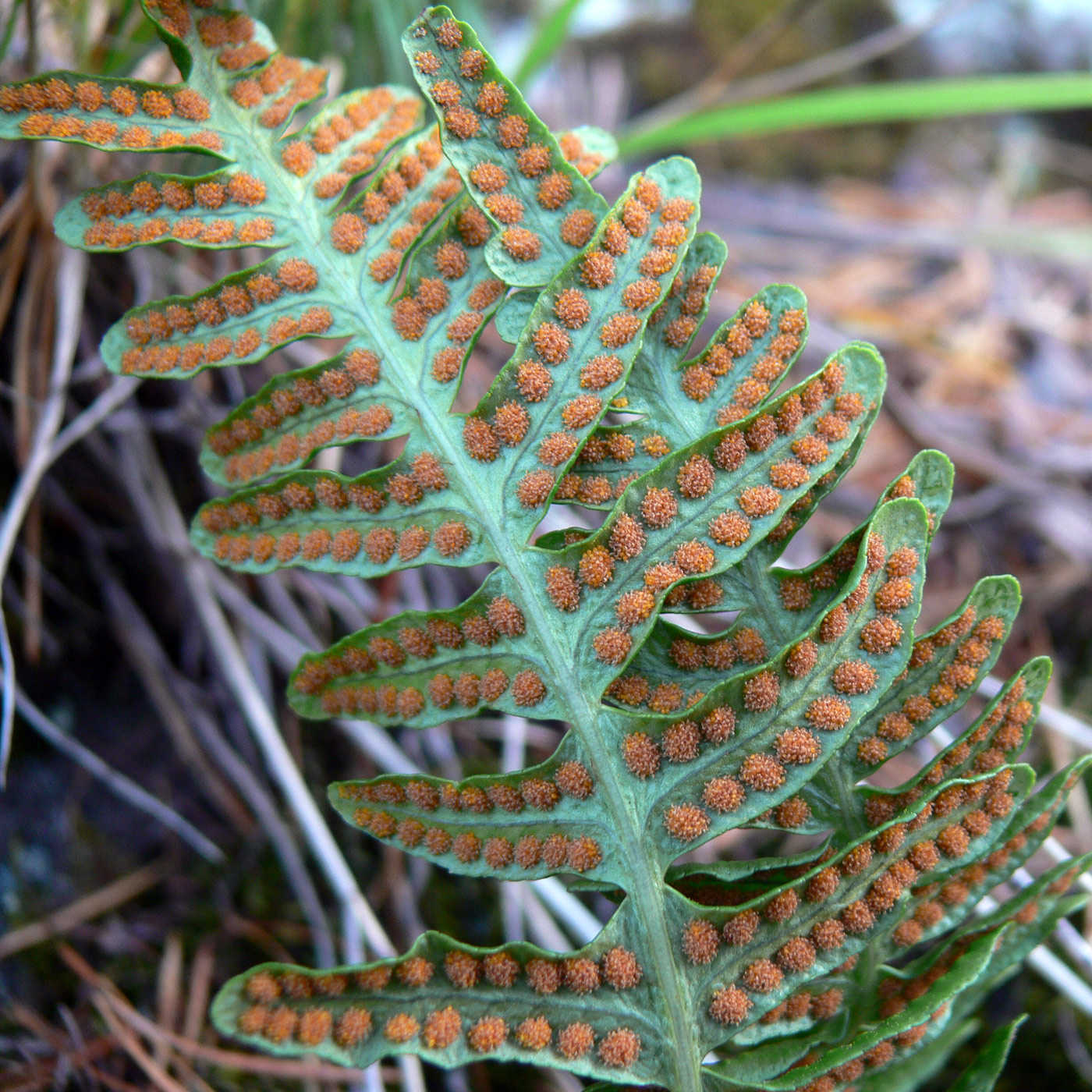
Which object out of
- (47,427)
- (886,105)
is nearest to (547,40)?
(886,105)

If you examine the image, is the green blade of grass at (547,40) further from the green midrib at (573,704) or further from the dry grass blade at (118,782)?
the dry grass blade at (118,782)

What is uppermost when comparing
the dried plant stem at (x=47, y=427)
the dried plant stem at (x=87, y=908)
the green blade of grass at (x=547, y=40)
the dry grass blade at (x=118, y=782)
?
the green blade of grass at (x=547, y=40)

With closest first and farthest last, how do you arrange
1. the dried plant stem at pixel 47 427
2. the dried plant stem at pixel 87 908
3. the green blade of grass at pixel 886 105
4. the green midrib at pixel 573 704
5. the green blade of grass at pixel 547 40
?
the green midrib at pixel 573 704 < the dried plant stem at pixel 47 427 < the dried plant stem at pixel 87 908 < the green blade of grass at pixel 886 105 < the green blade of grass at pixel 547 40

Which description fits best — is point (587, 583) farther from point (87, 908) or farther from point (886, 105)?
→ point (886, 105)

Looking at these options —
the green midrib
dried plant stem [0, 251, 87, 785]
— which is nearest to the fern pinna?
the green midrib

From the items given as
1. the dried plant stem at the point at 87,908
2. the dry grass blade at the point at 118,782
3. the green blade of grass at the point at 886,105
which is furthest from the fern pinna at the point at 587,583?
the green blade of grass at the point at 886,105

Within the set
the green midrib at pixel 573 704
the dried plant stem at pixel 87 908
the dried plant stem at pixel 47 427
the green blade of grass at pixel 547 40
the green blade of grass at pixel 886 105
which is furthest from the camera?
the green blade of grass at pixel 547 40
